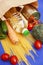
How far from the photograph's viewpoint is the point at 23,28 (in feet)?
3.40

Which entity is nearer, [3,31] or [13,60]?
[13,60]

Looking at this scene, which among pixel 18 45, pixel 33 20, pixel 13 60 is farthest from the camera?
pixel 33 20

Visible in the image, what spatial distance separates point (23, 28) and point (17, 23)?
1.9 inches

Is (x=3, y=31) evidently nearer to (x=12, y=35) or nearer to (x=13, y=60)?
(x=12, y=35)

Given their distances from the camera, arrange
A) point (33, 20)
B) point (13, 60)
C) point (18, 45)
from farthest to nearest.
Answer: point (33, 20)
point (18, 45)
point (13, 60)

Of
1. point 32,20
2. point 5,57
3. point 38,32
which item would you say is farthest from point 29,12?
point 5,57

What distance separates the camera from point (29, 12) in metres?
1.12

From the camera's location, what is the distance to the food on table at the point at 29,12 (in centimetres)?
111

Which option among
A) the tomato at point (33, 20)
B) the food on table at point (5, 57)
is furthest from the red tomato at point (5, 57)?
the tomato at point (33, 20)

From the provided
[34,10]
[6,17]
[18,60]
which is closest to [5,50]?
[18,60]

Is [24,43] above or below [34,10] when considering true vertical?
below

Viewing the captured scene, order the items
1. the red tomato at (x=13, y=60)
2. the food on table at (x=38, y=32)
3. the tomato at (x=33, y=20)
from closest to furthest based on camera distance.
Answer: the red tomato at (x=13, y=60), the food on table at (x=38, y=32), the tomato at (x=33, y=20)

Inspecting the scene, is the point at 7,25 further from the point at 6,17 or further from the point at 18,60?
the point at 18,60

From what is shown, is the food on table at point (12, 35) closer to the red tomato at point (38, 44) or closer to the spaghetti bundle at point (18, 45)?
the spaghetti bundle at point (18, 45)
